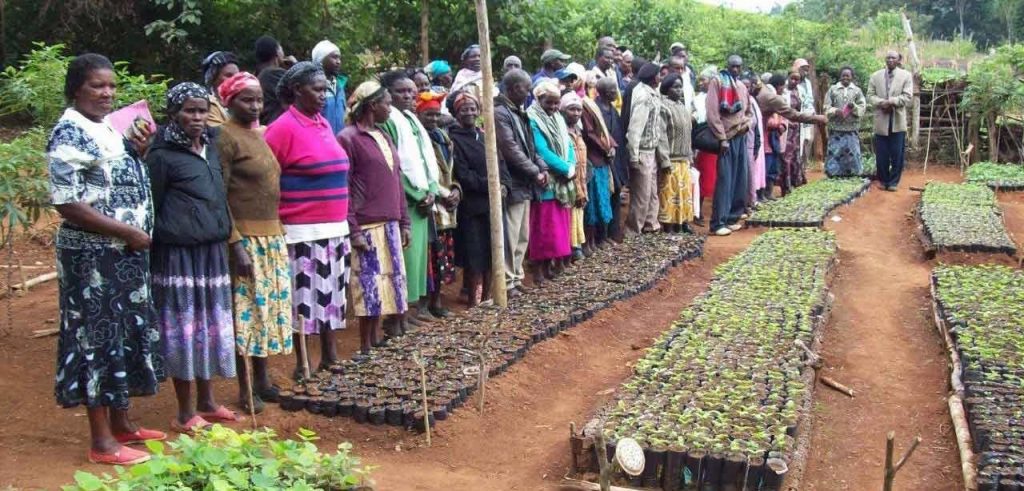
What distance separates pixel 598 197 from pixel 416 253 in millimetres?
3319

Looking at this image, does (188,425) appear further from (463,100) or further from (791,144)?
(791,144)

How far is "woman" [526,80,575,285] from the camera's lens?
8.40 m

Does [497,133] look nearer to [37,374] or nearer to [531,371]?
[531,371]

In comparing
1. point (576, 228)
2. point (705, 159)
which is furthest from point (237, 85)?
point (705, 159)

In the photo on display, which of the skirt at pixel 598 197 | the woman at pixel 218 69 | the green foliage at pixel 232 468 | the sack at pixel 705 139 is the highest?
the woman at pixel 218 69

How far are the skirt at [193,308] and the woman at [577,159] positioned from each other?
14.9 ft

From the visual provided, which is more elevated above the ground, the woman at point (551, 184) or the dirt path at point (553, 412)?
the woman at point (551, 184)

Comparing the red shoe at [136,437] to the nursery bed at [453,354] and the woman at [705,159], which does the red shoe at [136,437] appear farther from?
the woman at [705,159]

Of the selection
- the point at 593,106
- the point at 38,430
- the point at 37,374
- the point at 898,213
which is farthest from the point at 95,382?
the point at 898,213

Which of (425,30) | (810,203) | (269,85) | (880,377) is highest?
(425,30)

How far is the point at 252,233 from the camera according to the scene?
5.18m

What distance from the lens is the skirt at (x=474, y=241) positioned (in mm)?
7734

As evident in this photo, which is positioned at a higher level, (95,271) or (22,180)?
(22,180)

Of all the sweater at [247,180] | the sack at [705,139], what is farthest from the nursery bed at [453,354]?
the sack at [705,139]
